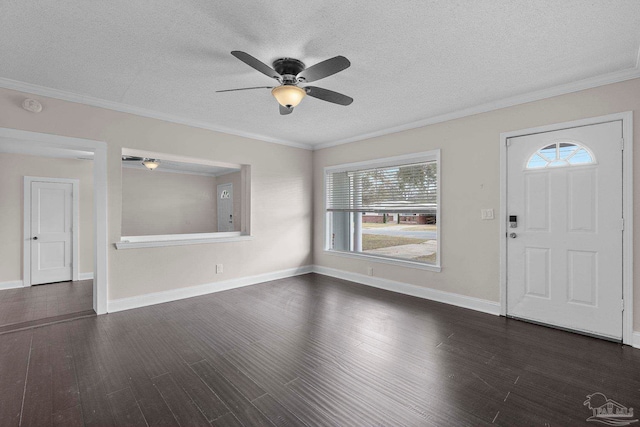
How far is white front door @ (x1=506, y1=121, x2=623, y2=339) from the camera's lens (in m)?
2.79

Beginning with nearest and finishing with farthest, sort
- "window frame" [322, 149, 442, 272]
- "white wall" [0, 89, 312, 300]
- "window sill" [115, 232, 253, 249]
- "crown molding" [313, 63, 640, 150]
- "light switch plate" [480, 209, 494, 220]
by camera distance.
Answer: "crown molding" [313, 63, 640, 150]
"white wall" [0, 89, 312, 300]
"light switch plate" [480, 209, 494, 220]
"window sill" [115, 232, 253, 249]
"window frame" [322, 149, 442, 272]

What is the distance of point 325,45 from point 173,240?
3303mm

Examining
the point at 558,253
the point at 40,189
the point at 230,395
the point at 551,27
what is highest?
the point at 551,27

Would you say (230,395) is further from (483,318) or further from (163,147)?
(163,147)

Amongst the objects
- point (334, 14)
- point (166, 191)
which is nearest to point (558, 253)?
point (334, 14)

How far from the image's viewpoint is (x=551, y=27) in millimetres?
2070

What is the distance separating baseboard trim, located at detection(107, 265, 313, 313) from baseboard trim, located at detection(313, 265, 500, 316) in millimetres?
1035

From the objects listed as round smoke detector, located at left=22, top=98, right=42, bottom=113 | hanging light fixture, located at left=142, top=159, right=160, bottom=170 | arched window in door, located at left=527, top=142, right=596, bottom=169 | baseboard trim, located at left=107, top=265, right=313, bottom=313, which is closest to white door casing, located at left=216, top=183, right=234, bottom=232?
hanging light fixture, located at left=142, top=159, right=160, bottom=170

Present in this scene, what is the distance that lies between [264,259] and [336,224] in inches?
61.8

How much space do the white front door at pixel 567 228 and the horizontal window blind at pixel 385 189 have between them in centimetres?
108

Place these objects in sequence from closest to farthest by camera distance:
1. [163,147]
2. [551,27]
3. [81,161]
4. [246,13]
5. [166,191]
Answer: [246,13] < [551,27] < [163,147] < [81,161] < [166,191]

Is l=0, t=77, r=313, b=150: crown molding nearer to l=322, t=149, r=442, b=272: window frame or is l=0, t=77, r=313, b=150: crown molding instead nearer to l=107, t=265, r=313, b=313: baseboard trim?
l=322, t=149, r=442, b=272: window frame

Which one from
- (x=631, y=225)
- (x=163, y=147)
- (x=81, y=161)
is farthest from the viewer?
(x=81, y=161)

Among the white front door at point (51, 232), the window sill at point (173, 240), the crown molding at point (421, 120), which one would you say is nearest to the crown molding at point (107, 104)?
the crown molding at point (421, 120)
